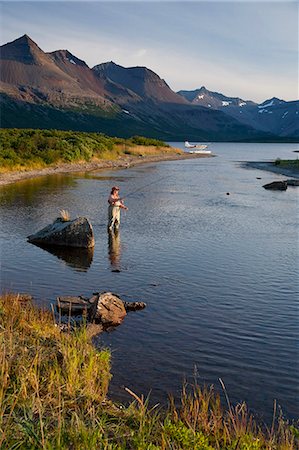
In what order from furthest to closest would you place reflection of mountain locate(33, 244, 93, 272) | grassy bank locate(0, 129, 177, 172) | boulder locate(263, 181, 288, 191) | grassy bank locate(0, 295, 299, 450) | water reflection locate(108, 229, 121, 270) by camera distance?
grassy bank locate(0, 129, 177, 172), boulder locate(263, 181, 288, 191), water reflection locate(108, 229, 121, 270), reflection of mountain locate(33, 244, 93, 272), grassy bank locate(0, 295, 299, 450)

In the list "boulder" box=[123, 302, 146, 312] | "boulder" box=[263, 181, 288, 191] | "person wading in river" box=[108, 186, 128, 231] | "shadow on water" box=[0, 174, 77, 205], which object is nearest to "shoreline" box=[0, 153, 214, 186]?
"shadow on water" box=[0, 174, 77, 205]

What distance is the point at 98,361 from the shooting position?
9.51 metres

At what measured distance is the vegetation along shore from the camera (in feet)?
169

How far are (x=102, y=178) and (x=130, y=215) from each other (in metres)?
23.6

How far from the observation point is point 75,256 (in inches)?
808

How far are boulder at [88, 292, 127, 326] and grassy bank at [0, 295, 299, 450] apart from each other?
9.25 feet

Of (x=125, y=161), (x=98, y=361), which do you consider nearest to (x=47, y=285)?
(x=98, y=361)

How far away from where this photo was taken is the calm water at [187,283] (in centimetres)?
1020

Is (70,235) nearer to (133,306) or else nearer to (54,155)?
(133,306)

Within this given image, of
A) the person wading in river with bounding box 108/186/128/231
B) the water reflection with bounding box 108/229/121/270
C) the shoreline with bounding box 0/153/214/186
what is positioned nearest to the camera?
the water reflection with bounding box 108/229/121/270

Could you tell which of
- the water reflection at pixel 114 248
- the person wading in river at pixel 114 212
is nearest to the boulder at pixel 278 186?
the person wading in river at pixel 114 212

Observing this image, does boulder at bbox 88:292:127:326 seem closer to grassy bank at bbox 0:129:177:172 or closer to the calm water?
the calm water

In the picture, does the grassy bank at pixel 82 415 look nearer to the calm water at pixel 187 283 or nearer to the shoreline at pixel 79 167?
the calm water at pixel 187 283

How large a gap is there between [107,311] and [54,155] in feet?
170
